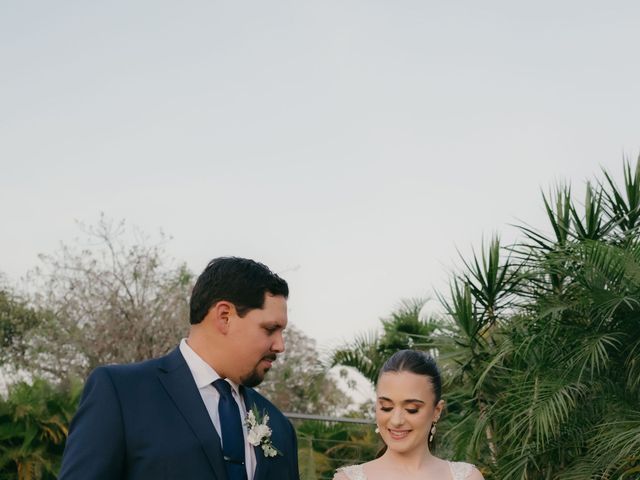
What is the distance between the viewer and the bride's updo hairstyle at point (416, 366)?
4.68 m

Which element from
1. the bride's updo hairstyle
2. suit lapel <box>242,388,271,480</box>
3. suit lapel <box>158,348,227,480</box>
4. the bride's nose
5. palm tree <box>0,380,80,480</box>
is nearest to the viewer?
suit lapel <box>158,348,227,480</box>

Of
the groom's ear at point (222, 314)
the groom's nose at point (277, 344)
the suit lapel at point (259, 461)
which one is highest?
the groom's ear at point (222, 314)

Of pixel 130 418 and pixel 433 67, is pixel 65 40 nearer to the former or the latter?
pixel 433 67

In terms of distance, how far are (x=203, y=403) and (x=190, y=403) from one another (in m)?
0.05

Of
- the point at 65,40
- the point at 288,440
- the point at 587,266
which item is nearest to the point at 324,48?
the point at 65,40

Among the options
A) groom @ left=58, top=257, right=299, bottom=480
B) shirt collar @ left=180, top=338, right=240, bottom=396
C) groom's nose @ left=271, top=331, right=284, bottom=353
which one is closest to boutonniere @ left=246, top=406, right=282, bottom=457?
groom @ left=58, top=257, right=299, bottom=480

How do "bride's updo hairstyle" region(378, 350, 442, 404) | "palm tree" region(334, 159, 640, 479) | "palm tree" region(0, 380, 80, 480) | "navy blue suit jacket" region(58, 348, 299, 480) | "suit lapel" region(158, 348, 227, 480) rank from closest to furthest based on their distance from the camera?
"navy blue suit jacket" region(58, 348, 299, 480) → "suit lapel" region(158, 348, 227, 480) → "bride's updo hairstyle" region(378, 350, 442, 404) → "palm tree" region(334, 159, 640, 479) → "palm tree" region(0, 380, 80, 480)

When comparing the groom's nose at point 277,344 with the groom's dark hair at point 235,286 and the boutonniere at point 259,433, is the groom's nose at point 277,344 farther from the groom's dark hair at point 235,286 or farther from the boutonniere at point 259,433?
the boutonniere at point 259,433

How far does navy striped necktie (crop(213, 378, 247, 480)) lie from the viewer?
3.50 meters

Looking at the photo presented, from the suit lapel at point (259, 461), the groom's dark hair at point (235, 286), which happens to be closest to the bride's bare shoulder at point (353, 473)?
the suit lapel at point (259, 461)

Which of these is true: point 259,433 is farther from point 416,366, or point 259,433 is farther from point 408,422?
point 416,366

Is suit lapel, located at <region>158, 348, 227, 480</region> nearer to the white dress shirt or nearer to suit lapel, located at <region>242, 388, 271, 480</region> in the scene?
the white dress shirt

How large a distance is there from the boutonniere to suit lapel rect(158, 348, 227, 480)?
180 millimetres

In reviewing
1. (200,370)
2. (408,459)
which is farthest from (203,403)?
(408,459)
